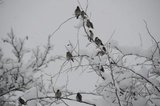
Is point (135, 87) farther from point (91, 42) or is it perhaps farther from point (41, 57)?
point (41, 57)

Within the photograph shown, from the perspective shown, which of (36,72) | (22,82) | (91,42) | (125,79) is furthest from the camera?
(36,72)

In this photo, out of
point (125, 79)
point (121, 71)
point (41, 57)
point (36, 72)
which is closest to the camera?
point (125, 79)

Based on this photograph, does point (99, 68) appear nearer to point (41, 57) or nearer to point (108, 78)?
point (108, 78)

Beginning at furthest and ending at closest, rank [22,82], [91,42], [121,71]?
1. [22,82]
2. [121,71]
3. [91,42]

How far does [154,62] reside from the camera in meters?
1.36

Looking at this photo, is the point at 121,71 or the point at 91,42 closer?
the point at 91,42

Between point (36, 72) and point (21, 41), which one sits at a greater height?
point (21, 41)

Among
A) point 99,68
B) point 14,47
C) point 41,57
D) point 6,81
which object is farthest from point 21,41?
point 99,68

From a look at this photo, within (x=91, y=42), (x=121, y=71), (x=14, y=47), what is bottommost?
(x=121, y=71)

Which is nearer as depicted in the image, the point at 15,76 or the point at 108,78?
the point at 108,78

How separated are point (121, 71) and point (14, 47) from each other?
10.7 feet

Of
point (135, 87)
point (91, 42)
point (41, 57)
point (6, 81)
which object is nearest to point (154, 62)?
point (135, 87)

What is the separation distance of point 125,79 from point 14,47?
11.0 ft

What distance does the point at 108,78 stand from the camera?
132 centimetres
